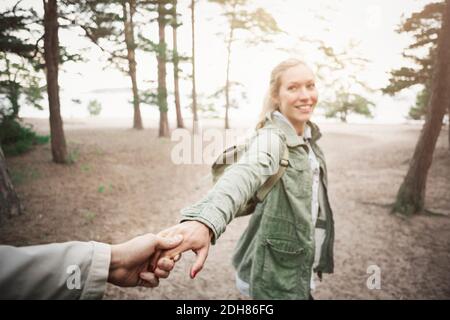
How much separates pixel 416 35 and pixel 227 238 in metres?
9.29

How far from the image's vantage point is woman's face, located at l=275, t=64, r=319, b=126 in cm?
238

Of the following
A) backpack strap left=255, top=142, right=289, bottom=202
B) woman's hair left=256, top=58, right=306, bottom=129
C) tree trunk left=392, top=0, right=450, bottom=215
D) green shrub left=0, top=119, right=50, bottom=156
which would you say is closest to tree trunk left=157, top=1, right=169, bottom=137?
woman's hair left=256, top=58, right=306, bottom=129

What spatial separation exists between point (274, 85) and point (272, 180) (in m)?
1.11

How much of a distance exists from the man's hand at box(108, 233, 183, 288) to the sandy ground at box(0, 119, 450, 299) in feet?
10.3

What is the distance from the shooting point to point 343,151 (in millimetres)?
17516

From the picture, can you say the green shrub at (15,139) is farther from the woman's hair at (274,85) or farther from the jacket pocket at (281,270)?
the jacket pocket at (281,270)

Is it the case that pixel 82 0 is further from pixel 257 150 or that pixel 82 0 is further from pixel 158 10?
pixel 257 150

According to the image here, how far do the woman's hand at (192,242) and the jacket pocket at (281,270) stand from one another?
3.79 ft

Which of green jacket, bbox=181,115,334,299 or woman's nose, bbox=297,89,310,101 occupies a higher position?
woman's nose, bbox=297,89,310,101

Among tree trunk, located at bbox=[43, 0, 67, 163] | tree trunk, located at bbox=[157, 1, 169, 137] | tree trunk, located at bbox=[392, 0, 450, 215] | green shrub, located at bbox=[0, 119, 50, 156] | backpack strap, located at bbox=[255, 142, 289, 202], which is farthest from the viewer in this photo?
green shrub, located at bbox=[0, 119, 50, 156]

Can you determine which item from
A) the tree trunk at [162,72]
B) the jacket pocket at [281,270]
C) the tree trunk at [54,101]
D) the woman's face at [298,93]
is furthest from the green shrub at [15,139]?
the jacket pocket at [281,270]

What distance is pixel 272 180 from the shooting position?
1944 millimetres

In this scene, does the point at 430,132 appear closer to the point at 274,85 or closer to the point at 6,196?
the point at 274,85

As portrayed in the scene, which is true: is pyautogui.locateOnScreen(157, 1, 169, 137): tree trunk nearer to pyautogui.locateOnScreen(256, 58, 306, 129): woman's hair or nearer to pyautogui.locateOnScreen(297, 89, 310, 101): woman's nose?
pyautogui.locateOnScreen(256, 58, 306, 129): woman's hair
